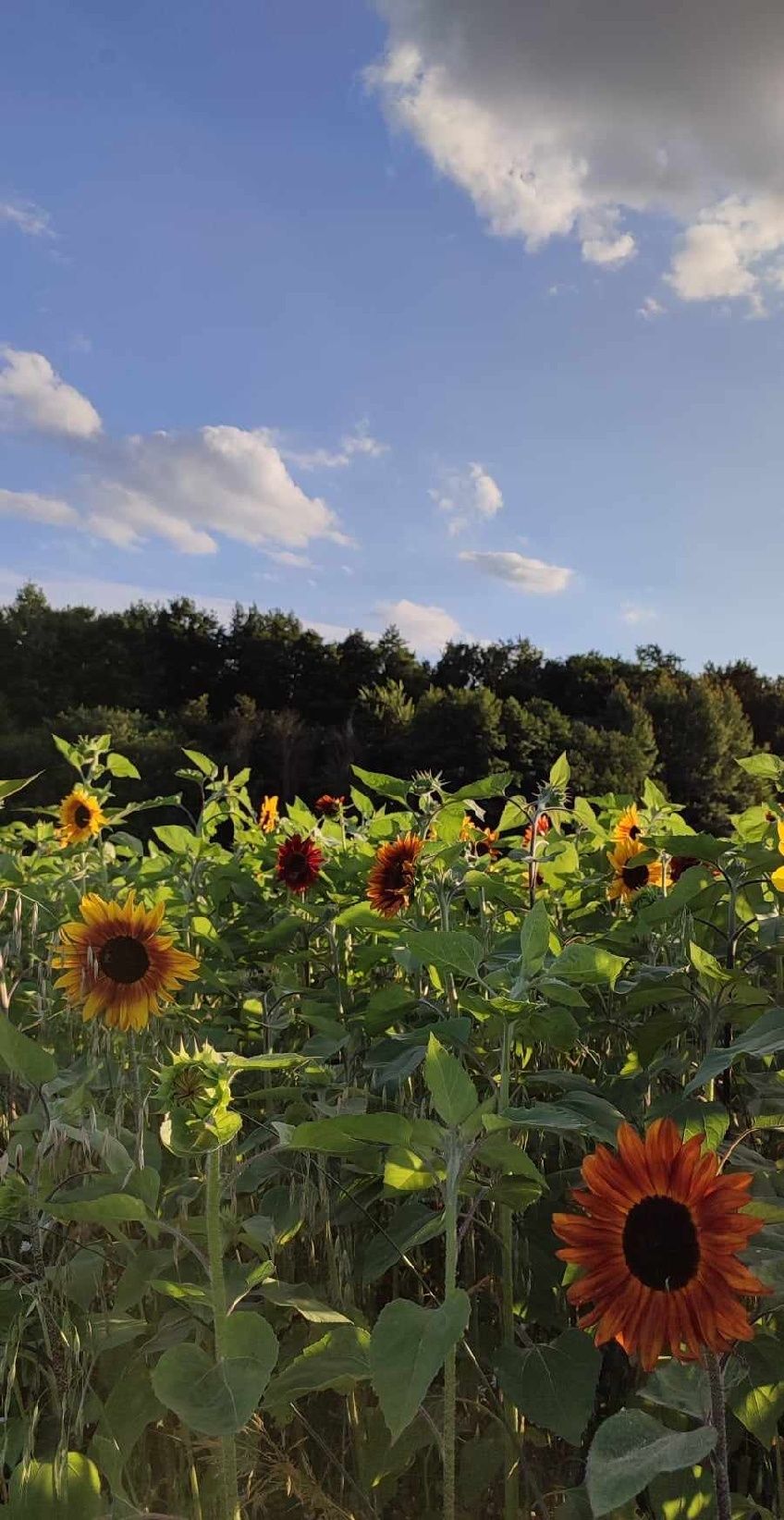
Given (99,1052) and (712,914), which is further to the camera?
(99,1052)

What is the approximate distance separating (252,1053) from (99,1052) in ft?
1.28

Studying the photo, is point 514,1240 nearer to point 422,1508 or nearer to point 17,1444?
point 422,1508

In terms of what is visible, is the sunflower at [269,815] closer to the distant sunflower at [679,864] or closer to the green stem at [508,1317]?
the distant sunflower at [679,864]

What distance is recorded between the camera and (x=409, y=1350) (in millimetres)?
1077

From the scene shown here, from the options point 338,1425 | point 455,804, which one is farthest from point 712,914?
point 338,1425

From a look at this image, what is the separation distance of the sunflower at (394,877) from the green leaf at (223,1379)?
1.34m

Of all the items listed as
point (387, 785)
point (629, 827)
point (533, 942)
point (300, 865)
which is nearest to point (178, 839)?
point (300, 865)

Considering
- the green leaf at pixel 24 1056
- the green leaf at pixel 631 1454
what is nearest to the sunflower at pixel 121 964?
the green leaf at pixel 24 1056

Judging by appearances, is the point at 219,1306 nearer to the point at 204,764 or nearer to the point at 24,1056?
the point at 24,1056

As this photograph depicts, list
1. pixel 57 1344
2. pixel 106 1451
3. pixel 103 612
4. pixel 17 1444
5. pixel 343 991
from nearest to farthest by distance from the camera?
pixel 106 1451 < pixel 17 1444 < pixel 57 1344 < pixel 343 991 < pixel 103 612

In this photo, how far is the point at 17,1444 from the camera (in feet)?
4.44

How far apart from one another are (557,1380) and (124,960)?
4.00 feet

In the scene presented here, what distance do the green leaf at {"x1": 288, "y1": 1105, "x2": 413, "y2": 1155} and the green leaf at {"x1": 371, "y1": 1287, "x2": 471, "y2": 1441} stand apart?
166 millimetres

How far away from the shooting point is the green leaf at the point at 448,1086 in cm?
119
